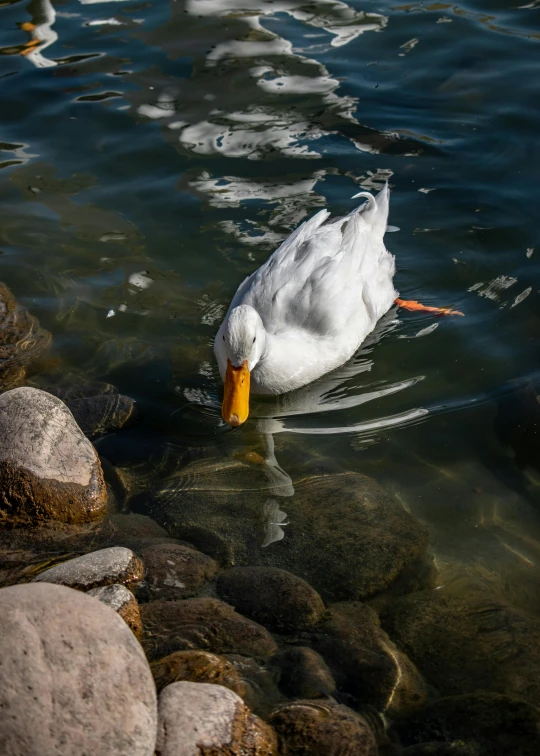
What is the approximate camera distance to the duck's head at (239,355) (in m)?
4.87

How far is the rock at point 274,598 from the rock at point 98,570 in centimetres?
42

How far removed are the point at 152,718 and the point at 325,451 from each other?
8.14ft

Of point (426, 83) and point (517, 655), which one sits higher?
point (426, 83)

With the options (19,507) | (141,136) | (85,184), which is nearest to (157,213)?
(85,184)

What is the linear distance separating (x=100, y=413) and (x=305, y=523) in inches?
62.6

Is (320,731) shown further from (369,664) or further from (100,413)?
(100,413)

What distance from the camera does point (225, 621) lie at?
3605 millimetres

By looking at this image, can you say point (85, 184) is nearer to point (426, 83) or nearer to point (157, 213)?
point (157, 213)

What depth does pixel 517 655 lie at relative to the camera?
3.54m

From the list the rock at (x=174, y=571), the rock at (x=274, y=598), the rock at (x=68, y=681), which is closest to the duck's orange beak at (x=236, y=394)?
the rock at (x=174, y=571)

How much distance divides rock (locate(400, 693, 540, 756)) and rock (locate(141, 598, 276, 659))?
2.27 ft

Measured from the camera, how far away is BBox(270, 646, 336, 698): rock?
3287 mm

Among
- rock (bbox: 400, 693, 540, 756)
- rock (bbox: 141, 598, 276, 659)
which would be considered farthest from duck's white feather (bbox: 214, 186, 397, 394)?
rock (bbox: 400, 693, 540, 756)

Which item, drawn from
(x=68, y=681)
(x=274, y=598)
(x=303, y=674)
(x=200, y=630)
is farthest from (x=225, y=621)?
(x=68, y=681)
